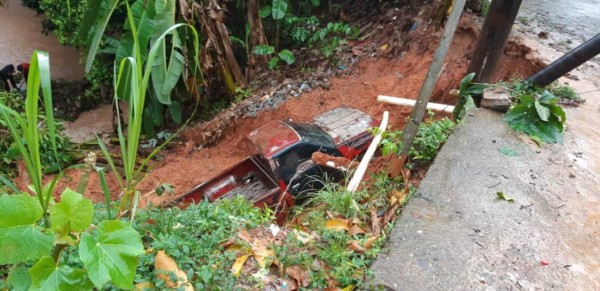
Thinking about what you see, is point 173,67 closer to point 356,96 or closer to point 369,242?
point 356,96

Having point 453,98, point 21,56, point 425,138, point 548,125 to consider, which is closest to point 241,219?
point 425,138

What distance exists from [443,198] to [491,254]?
483mm

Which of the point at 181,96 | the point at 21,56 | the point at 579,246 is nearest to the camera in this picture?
the point at 579,246

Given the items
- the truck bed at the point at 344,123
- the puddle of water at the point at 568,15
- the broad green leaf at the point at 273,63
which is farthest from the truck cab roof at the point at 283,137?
the puddle of water at the point at 568,15

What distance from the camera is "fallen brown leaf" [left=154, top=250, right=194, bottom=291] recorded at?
180cm

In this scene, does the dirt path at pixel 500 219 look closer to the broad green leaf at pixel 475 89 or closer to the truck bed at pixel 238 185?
the broad green leaf at pixel 475 89

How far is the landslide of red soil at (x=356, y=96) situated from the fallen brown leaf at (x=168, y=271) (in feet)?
11.1

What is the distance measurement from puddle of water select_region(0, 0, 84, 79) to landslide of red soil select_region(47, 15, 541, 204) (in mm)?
5123

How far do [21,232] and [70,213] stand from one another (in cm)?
14

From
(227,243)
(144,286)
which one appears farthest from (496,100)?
(144,286)

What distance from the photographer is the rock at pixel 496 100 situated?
362 cm

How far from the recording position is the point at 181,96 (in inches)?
248

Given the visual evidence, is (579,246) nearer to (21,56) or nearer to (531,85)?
(531,85)

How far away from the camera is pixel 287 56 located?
6.65m
